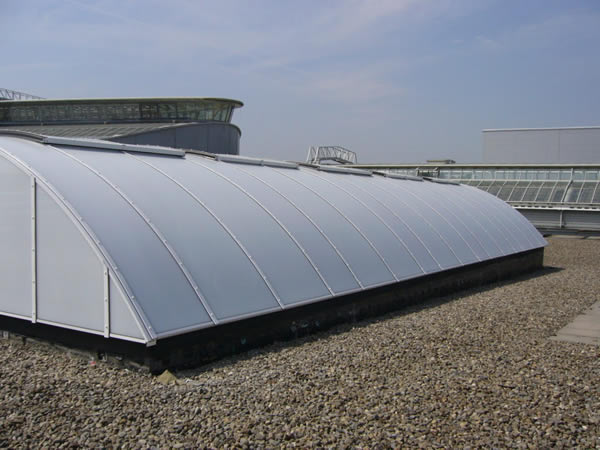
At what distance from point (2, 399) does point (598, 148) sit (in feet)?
228

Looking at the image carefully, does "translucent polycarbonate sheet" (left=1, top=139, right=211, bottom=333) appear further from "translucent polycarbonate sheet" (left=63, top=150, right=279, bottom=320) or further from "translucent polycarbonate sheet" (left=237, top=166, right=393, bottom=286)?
"translucent polycarbonate sheet" (left=237, top=166, right=393, bottom=286)

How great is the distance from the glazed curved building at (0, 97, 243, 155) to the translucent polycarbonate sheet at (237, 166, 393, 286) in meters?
25.5

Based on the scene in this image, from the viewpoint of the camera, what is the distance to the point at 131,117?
42938 mm

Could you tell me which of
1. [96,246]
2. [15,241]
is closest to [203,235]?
[96,246]

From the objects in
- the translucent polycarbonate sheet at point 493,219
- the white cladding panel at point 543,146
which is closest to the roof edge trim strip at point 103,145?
the translucent polycarbonate sheet at point 493,219

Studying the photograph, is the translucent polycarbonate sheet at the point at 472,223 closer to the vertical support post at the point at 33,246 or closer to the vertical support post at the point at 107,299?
the vertical support post at the point at 107,299

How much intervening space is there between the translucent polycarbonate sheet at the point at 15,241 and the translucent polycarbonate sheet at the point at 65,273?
345 mm

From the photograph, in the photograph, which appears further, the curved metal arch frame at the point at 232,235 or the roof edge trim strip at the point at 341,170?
the roof edge trim strip at the point at 341,170

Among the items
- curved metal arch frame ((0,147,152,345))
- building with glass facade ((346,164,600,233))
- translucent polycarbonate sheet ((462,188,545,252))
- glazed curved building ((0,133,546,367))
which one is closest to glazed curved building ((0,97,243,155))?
building with glass facade ((346,164,600,233))

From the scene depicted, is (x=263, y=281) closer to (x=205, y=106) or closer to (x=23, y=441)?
(x=23, y=441)

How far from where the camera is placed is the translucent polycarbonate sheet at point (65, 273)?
9.36 meters

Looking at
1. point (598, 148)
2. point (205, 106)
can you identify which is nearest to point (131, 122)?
point (205, 106)

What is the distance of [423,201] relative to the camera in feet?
71.1

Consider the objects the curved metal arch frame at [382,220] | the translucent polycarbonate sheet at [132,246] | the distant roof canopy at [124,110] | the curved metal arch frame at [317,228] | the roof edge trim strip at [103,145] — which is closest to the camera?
the translucent polycarbonate sheet at [132,246]
